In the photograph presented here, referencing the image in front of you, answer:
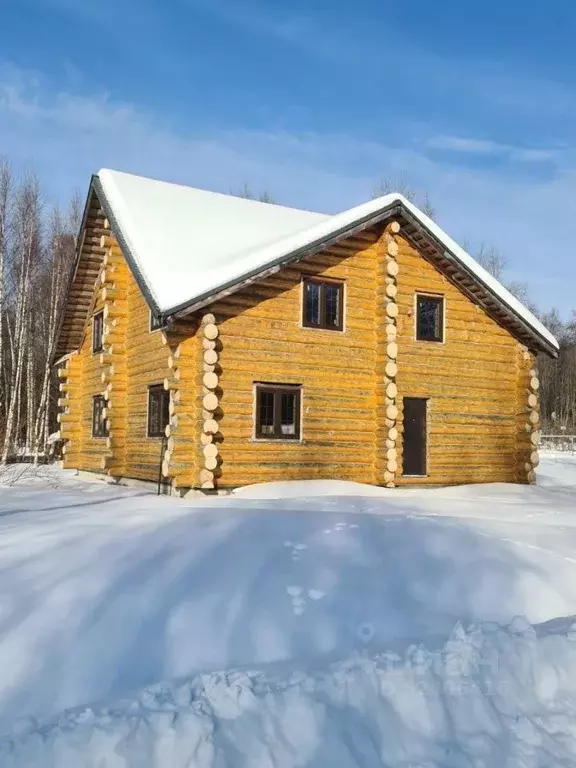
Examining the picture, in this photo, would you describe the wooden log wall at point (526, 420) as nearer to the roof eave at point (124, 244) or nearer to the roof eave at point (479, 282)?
the roof eave at point (479, 282)

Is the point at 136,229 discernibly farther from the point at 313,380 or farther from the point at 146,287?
the point at 313,380

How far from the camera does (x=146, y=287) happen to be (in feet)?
45.8

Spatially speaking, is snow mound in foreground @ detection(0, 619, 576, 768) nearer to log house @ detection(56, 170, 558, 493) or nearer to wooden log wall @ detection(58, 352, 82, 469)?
log house @ detection(56, 170, 558, 493)

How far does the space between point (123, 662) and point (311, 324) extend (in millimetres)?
11143

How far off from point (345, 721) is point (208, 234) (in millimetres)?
14016

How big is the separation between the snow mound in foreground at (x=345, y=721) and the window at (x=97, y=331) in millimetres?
15933

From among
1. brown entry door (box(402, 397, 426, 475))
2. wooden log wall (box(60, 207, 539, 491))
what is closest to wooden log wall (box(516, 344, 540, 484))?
wooden log wall (box(60, 207, 539, 491))

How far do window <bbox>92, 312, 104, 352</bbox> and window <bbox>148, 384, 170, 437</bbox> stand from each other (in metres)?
4.15

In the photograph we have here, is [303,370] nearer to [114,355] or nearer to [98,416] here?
[114,355]

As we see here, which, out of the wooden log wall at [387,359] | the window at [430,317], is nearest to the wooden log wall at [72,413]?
the wooden log wall at [387,359]

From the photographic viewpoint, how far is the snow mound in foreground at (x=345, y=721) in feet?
12.5

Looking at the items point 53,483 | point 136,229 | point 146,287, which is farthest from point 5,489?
point 136,229

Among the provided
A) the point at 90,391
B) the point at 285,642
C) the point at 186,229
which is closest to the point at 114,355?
the point at 90,391

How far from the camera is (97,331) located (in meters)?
19.9
